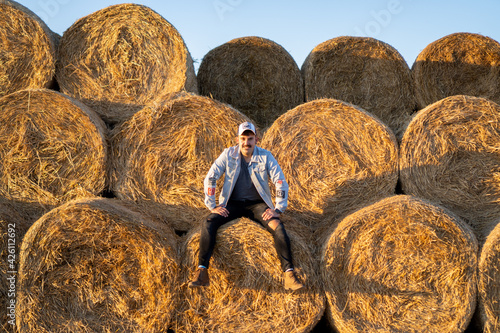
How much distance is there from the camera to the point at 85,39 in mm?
4562

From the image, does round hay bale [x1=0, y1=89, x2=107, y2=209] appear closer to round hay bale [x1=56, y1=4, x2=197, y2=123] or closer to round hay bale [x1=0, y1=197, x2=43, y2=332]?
round hay bale [x1=0, y1=197, x2=43, y2=332]

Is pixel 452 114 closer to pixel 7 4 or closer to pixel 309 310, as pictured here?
pixel 309 310

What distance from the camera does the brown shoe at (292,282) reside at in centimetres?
329

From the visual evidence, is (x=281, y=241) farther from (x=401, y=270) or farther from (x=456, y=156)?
(x=456, y=156)

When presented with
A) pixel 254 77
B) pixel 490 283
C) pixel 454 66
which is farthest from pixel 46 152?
pixel 454 66

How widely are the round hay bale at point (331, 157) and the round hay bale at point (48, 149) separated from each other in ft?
5.20

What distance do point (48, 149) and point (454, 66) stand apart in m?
4.40

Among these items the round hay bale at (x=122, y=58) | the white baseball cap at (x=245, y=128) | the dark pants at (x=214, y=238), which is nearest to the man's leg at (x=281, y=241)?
the dark pants at (x=214, y=238)

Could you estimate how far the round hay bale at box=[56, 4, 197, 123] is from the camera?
448cm

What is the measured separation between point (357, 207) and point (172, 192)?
5.45 ft

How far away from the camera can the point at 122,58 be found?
4613 millimetres

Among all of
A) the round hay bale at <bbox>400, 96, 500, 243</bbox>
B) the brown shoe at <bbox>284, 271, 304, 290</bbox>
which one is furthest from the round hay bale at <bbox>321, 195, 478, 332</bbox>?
the round hay bale at <bbox>400, 96, 500, 243</bbox>

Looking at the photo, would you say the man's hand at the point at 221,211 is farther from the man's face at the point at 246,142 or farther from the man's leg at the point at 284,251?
the man's face at the point at 246,142

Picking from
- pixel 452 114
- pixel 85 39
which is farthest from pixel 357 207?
Result: pixel 85 39
